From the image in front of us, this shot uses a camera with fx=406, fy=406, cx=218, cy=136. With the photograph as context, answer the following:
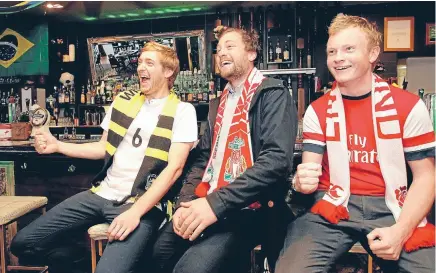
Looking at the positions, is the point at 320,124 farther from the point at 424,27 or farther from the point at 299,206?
the point at 424,27

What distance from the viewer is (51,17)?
6121 millimetres

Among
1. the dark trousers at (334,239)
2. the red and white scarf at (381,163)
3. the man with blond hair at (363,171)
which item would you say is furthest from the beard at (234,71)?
the dark trousers at (334,239)

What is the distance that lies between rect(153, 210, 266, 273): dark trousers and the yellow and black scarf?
0.28 meters

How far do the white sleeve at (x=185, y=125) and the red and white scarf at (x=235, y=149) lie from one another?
6.2 inches

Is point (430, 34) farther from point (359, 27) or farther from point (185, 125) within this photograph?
point (185, 125)

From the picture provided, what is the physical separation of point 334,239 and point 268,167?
15.3 inches

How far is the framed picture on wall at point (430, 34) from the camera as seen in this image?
194 inches

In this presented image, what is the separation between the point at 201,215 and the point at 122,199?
1.98 ft

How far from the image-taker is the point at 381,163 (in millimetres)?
1637

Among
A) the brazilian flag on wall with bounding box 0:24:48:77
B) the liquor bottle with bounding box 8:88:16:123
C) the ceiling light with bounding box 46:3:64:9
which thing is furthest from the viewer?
the brazilian flag on wall with bounding box 0:24:48:77

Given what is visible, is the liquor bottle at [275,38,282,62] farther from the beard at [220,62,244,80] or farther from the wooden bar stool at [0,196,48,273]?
the wooden bar stool at [0,196,48,273]

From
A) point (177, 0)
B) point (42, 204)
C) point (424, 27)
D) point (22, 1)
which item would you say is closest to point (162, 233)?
point (42, 204)

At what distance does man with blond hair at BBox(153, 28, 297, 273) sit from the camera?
1667mm

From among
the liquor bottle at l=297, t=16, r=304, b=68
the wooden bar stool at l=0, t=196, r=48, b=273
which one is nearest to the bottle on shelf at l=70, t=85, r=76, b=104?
the liquor bottle at l=297, t=16, r=304, b=68
